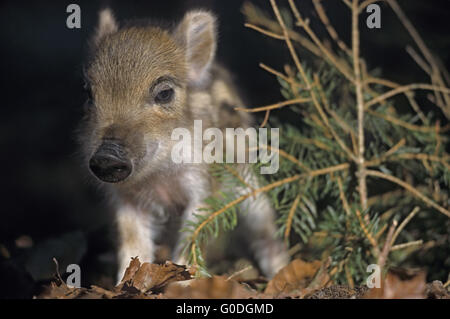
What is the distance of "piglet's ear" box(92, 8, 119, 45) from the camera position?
8.81 ft

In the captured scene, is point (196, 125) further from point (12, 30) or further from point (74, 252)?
point (12, 30)

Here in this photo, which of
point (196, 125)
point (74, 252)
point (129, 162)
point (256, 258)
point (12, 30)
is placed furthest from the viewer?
point (12, 30)

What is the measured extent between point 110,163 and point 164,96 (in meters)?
0.55

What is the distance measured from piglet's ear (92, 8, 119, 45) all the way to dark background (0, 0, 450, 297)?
0.09 metres

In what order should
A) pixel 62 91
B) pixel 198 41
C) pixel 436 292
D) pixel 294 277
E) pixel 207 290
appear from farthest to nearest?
pixel 62 91 → pixel 198 41 → pixel 294 277 → pixel 436 292 → pixel 207 290

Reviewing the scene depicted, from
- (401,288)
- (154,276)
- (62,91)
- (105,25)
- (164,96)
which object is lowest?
(401,288)

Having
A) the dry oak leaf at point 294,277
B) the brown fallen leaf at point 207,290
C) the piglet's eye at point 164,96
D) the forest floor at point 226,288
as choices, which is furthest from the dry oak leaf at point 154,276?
the piglet's eye at point 164,96

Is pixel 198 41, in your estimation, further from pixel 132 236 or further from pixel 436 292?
pixel 436 292

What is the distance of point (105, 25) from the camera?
272 cm

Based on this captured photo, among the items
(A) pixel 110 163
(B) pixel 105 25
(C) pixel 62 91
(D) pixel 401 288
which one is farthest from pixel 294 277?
(C) pixel 62 91

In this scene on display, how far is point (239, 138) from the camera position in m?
2.71
